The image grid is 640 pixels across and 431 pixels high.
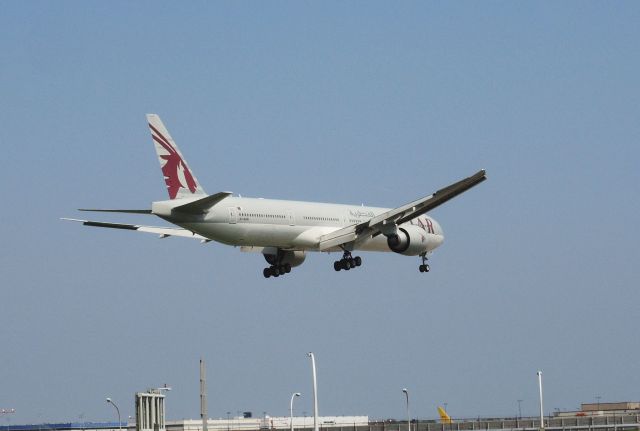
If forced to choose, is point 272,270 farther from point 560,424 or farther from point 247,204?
point 560,424

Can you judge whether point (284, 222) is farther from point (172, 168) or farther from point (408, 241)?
point (408, 241)

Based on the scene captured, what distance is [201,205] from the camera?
274ft

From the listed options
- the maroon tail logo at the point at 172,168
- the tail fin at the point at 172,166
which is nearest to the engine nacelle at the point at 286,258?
the tail fin at the point at 172,166

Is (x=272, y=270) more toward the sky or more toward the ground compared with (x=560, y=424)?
more toward the sky

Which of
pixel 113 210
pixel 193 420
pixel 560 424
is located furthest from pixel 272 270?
pixel 193 420

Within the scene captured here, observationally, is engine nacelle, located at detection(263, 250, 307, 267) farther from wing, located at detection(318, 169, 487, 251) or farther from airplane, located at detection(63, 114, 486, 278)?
wing, located at detection(318, 169, 487, 251)

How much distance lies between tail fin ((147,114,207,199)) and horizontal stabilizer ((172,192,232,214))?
2454 millimetres

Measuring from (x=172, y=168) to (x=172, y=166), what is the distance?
147 millimetres

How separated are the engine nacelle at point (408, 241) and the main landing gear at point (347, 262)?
280cm

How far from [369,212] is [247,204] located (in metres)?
16.4

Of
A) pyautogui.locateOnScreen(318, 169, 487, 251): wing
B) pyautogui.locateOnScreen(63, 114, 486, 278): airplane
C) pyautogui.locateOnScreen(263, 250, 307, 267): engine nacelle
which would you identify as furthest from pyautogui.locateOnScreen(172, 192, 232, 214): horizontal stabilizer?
pyautogui.locateOnScreen(263, 250, 307, 267): engine nacelle

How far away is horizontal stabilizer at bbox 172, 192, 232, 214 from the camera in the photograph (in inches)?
3238

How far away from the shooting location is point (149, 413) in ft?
259

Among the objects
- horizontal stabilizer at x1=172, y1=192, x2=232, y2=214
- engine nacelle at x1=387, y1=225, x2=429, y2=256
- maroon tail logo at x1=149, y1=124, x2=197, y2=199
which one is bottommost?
engine nacelle at x1=387, y1=225, x2=429, y2=256
